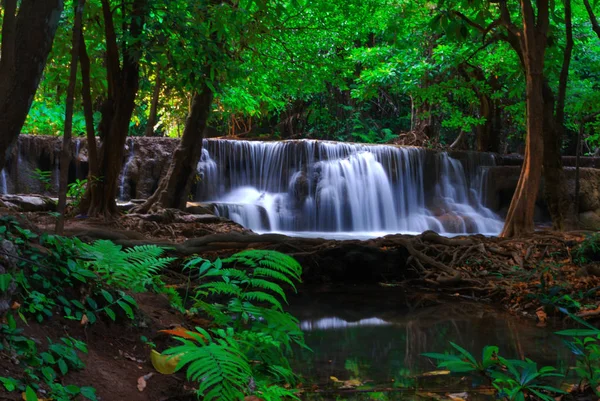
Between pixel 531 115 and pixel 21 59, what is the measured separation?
8.58 meters

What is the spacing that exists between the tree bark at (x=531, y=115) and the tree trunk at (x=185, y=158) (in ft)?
21.1

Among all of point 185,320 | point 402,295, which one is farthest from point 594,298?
point 185,320

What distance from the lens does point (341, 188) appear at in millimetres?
18328

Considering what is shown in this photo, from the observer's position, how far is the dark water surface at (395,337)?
380 centimetres

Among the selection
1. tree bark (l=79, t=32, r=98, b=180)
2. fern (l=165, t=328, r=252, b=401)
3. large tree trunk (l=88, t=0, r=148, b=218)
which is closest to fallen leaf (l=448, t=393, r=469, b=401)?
fern (l=165, t=328, r=252, b=401)

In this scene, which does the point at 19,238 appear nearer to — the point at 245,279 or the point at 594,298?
the point at 245,279

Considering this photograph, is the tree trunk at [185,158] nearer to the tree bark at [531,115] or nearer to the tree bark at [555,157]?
the tree bark at [531,115]

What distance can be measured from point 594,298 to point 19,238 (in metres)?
5.81

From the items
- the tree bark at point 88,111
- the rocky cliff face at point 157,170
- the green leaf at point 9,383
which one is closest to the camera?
the green leaf at point 9,383

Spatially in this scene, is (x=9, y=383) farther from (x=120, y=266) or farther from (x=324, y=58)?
(x=324, y=58)

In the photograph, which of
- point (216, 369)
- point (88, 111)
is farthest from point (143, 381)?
point (88, 111)

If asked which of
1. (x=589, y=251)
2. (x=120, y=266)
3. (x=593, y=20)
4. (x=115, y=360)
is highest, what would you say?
(x=593, y=20)

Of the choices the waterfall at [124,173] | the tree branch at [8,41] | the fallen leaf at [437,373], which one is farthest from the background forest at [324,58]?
the fallen leaf at [437,373]

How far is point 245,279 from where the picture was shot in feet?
10.5
